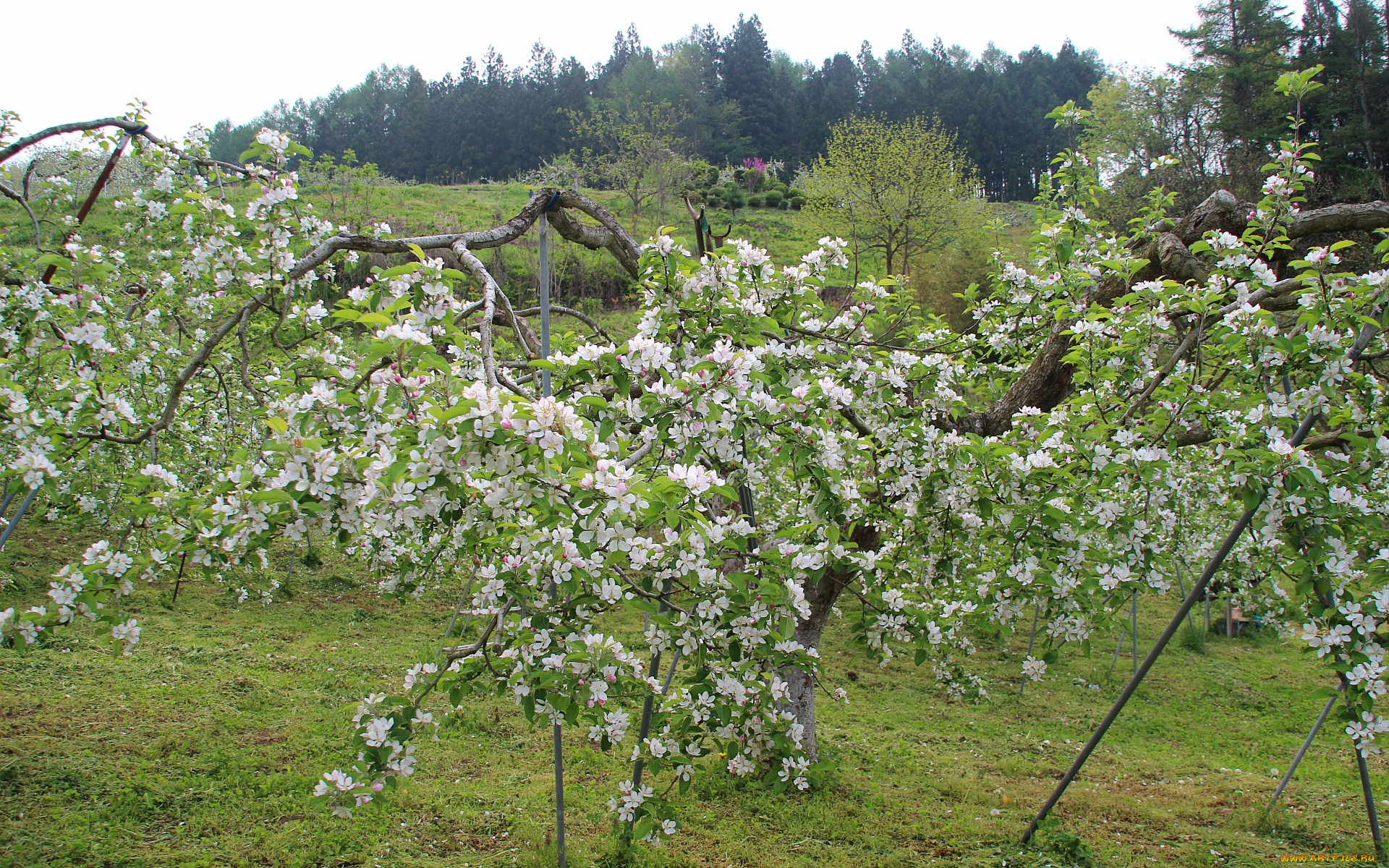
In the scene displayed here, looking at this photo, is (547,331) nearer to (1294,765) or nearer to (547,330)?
(547,330)

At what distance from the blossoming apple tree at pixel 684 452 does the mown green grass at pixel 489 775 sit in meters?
0.87

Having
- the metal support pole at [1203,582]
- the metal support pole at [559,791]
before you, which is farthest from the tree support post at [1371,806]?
the metal support pole at [559,791]

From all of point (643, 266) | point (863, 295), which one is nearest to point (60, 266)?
point (643, 266)

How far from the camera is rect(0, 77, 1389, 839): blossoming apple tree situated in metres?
1.83

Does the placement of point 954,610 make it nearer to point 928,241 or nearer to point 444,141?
point 928,241

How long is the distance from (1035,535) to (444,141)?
4431cm

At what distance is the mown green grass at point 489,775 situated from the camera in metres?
3.78

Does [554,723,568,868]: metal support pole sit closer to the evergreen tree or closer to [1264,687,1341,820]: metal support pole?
[1264,687,1341,820]: metal support pole

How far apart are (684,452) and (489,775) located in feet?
11.6

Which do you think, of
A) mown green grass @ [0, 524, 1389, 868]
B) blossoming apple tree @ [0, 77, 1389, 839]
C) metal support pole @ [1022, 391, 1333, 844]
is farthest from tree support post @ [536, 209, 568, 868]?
metal support pole @ [1022, 391, 1333, 844]

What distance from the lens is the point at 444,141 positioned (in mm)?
41094

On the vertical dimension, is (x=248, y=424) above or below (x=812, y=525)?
above

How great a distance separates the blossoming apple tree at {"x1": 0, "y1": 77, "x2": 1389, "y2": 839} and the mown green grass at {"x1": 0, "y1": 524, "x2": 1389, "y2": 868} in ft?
2.84

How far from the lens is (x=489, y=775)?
4809mm
